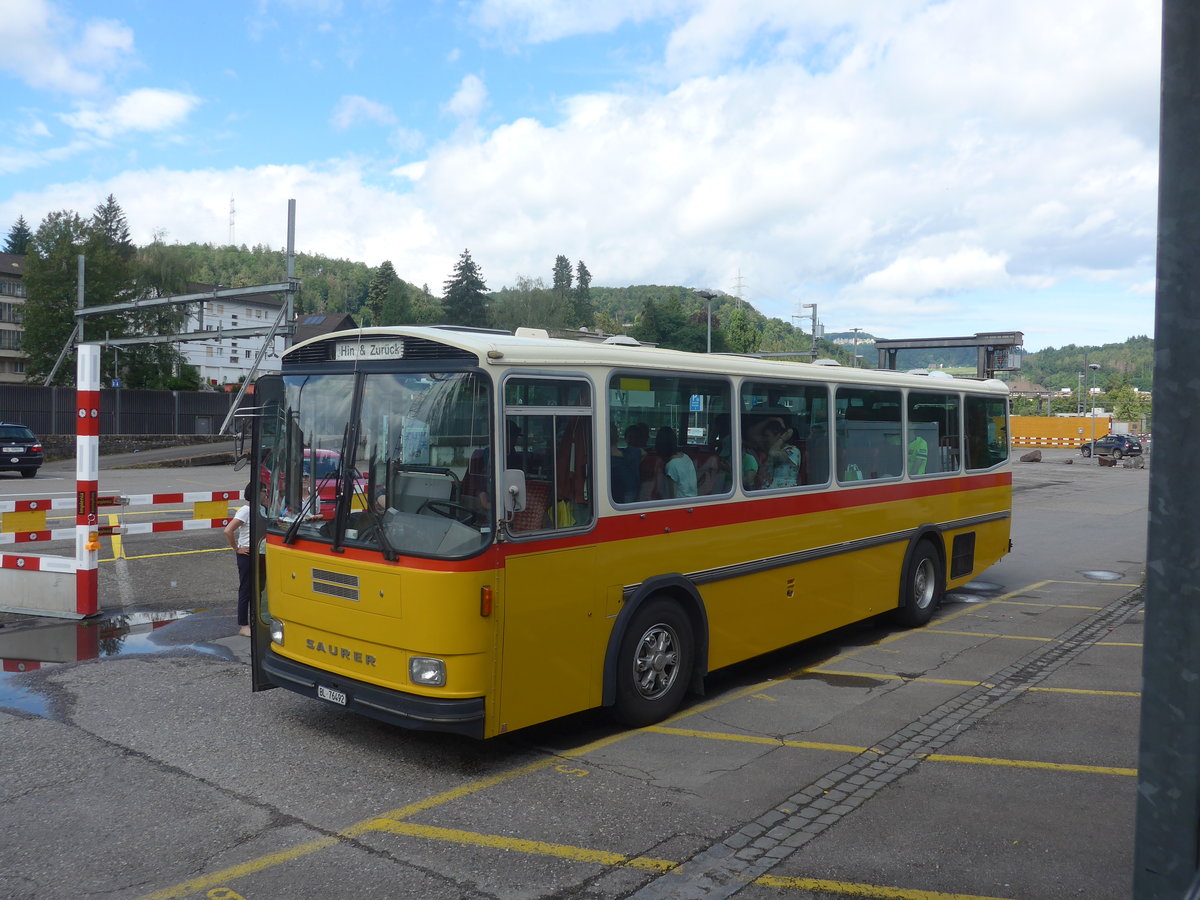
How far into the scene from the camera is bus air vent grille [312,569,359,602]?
6094 mm

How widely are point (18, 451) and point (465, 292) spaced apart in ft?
250

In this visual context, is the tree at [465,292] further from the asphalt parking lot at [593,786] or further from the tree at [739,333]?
the asphalt parking lot at [593,786]

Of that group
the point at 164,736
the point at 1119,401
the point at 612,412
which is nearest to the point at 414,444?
the point at 612,412

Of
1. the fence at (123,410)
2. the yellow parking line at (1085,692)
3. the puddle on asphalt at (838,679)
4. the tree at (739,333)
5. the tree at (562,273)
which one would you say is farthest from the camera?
the tree at (562,273)

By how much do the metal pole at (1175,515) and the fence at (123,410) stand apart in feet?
153

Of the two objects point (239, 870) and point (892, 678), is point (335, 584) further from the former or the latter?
point (892, 678)

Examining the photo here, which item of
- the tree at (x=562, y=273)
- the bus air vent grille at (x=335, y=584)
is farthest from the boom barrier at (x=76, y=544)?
the tree at (x=562, y=273)

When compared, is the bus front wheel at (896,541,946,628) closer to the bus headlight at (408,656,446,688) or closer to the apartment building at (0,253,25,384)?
the bus headlight at (408,656,446,688)

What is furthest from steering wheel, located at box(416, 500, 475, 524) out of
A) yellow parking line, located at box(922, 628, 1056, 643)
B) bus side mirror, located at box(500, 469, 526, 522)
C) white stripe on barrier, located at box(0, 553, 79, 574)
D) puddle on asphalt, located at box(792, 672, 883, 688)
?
yellow parking line, located at box(922, 628, 1056, 643)

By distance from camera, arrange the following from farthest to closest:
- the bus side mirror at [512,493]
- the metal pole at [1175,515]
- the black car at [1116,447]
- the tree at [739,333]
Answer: the tree at [739,333] → the black car at [1116,447] → the bus side mirror at [512,493] → the metal pole at [1175,515]

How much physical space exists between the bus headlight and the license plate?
638 millimetres

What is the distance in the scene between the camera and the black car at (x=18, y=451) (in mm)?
29750

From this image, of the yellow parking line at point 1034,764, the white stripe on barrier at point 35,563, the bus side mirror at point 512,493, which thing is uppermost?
the bus side mirror at point 512,493

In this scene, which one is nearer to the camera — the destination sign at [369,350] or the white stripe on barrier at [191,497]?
the destination sign at [369,350]
